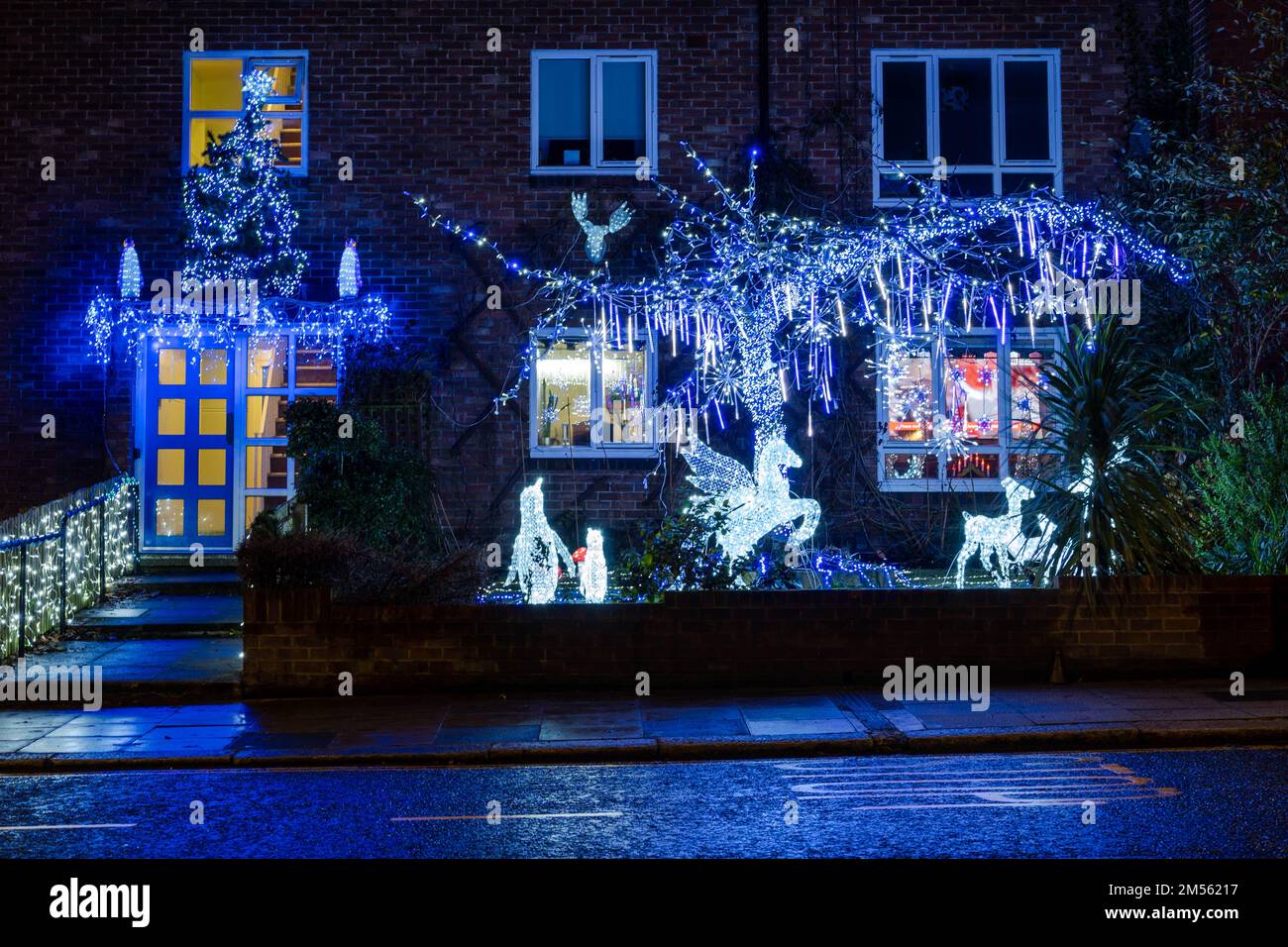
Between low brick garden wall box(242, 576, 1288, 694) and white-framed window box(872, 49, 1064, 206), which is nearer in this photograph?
low brick garden wall box(242, 576, 1288, 694)

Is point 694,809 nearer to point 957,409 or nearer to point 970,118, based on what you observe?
point 957,409

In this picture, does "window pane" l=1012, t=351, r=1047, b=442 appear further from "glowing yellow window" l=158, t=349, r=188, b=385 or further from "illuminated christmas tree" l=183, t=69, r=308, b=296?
"glowing yellow window" l=158, t=349, r=188, b=385

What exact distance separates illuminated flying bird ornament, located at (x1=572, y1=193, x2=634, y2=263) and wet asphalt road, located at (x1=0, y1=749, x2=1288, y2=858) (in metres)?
9.11

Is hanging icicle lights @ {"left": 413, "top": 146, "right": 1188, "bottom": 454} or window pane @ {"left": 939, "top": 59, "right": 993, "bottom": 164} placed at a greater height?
window pane @ {"left": 939, "top": 59, "right": 993, "bottom": 164}

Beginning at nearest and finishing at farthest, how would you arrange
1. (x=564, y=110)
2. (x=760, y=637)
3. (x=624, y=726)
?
(x=624, y=726)
(x=760, y=637)
(x=564, y=110)

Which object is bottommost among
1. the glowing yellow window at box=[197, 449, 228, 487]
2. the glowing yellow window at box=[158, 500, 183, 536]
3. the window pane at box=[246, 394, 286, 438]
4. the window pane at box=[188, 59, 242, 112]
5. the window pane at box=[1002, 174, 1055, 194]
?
the glowing yellow window at box=[158, 500, 183, 536]

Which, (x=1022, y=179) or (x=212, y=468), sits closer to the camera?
(x=212, y=468)

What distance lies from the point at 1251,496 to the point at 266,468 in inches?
452

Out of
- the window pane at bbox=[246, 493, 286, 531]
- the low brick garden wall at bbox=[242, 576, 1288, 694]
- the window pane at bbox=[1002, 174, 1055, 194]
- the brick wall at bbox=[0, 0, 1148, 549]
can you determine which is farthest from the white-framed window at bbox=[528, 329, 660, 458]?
the low brick garden wall at bbox=[242, 576, 1288, 694]

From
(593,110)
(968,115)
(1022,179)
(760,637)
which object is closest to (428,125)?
(593,110)

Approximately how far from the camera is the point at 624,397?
16.8m

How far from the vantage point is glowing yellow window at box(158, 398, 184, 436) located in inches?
658

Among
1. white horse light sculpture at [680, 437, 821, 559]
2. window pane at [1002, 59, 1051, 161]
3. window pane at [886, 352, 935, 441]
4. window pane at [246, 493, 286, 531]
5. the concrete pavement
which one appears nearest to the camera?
the concrete pavement

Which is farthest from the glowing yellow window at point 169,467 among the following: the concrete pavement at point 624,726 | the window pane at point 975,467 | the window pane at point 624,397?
the window pane at point 975,467
